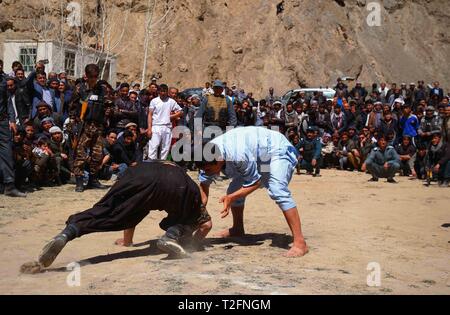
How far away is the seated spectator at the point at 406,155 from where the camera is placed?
13672mm

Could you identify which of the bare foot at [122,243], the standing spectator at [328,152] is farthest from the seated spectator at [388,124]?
the bare foot at [122,243]

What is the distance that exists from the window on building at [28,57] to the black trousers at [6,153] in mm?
17519

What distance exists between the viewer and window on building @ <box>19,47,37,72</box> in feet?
82.7

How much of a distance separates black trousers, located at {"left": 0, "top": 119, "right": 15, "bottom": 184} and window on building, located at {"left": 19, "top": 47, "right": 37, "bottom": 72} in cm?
1752

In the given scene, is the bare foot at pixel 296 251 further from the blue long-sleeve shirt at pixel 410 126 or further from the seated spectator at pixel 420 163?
the blue long-sleeve shirt at pixel 410 126

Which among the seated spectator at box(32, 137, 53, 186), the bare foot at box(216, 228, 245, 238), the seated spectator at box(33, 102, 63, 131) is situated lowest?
the bare foot at box(216, 228, 245, 238)

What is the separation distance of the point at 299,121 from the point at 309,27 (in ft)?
50.5

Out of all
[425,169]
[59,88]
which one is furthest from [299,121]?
[59,88]

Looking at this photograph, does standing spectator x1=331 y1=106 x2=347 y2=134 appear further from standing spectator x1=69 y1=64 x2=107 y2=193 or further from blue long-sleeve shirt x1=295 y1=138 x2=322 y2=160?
standing spectator x1=69 y1=64 x2=107 y2=193

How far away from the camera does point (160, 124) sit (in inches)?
429

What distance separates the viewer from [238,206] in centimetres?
641

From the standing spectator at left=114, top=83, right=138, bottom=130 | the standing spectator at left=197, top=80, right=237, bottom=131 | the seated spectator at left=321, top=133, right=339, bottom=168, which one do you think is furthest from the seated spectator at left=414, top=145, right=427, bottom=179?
the standing spectator at left=114, top=83, right=138, bottom=130

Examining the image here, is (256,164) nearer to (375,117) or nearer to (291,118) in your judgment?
(291,118)
